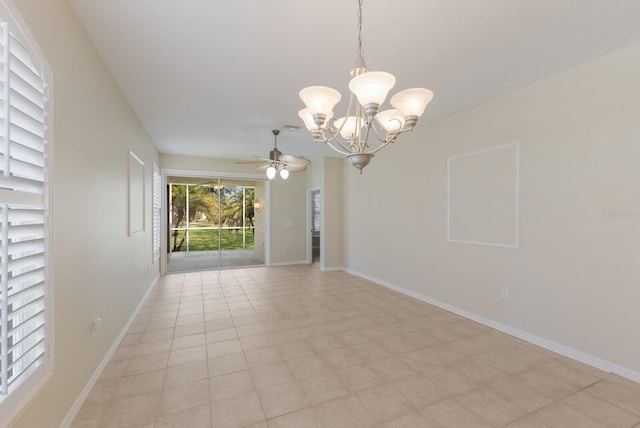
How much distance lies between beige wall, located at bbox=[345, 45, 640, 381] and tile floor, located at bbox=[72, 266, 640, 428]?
28cm

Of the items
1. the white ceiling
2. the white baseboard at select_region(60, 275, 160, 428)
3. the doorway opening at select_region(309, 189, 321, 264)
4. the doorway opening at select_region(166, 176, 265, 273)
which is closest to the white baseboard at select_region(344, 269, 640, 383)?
the white ceiling

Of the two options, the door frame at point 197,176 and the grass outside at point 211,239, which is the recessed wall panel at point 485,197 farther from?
the grass outside at point 211,239

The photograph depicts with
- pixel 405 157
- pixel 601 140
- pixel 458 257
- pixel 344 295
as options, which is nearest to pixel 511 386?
pixel 458 257

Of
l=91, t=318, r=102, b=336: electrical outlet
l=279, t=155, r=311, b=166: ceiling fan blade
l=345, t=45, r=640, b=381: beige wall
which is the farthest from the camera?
l=279, t=155, r=311, b=166: ceiling fan blade

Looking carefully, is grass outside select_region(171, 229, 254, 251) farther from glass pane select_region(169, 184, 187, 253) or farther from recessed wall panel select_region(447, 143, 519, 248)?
recessed wall panel select_region(447, 143, 519, 248)

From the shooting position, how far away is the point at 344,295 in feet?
Result: 15.0

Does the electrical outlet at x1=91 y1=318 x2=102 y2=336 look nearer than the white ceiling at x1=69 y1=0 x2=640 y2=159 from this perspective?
Answer: No

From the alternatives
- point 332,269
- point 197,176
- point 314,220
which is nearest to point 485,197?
point 332,269

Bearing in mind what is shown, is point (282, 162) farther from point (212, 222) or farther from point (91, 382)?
point (212, 222)

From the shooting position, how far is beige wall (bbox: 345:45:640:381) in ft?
7.63

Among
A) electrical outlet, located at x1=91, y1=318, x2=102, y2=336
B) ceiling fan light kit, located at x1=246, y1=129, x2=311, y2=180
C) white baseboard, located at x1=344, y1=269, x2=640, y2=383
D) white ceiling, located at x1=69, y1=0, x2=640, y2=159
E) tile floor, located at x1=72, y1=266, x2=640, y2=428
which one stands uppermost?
white ceiling, located at x1=69, y1=0, x2=640, y2=159

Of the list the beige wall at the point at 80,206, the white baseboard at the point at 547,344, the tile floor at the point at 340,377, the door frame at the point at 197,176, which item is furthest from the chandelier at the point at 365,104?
the door frame at the point at 197,176

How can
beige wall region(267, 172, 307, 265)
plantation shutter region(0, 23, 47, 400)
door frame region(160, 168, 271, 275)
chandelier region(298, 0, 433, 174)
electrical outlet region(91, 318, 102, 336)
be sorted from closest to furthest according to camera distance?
1. plantation shutter region(0, 23, 47, 400)
2. chandelier region(298, 0, 433, 174)
3. electrical outlet region(91, 318, 102, 336)
4. door frame region(160, 168, 271, 275)
5. beige wall region(267, 172, 307, 265)

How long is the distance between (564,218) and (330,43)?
2.67 m
